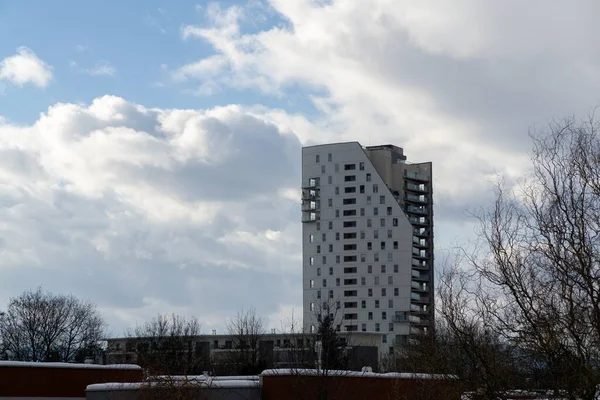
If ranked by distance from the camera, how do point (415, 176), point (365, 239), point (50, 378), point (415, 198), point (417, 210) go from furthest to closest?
point (417, 210) < point (415, 198) < point (415, 176) < point (365, 239) < point (50, 378)

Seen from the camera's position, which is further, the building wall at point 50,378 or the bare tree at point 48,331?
the bare tree at point 48,331

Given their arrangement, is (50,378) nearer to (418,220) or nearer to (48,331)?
(48,331)

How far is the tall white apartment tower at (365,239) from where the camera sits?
156m

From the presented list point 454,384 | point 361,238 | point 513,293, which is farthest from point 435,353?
point 361,238

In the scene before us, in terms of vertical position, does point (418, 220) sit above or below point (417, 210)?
below

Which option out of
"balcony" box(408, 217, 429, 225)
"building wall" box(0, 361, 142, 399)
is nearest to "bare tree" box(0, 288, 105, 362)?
"building wall" box(0, 361, 142, 399)

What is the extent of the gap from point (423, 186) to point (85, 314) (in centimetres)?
8278

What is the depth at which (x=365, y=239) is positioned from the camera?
159 metres

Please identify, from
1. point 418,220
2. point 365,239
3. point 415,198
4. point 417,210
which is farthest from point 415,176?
point 365,239

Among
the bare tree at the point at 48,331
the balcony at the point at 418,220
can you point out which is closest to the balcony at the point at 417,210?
the balcony at the point at 418,220

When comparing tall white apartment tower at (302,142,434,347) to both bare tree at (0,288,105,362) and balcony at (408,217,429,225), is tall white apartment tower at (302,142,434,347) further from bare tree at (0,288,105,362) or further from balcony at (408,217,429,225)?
bare tree at (0,288,105,362)

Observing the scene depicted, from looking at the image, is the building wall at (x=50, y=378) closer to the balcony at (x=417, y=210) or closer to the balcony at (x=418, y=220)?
the balcony at (x=418, y=220)

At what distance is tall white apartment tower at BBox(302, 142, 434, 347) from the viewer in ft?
511

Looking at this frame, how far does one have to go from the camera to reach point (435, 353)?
81.7ft
